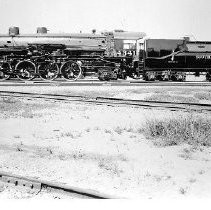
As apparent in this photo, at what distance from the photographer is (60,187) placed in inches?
182

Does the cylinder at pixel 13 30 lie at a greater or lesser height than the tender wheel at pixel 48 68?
greater

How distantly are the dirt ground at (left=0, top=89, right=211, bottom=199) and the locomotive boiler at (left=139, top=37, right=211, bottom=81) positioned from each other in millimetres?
11264

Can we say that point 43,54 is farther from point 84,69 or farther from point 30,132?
point 30,132

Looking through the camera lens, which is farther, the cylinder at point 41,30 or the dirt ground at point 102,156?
the cylinder at point 41,30

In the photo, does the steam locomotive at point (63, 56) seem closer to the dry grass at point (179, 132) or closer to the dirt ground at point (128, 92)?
the dirt ground at point (128, 92)

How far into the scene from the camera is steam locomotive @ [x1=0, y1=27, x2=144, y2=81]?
20.7 m

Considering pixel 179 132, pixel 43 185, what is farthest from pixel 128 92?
pixel 43 185

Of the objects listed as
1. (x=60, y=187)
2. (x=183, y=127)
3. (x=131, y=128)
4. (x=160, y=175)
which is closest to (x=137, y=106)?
(x=131, y=128)

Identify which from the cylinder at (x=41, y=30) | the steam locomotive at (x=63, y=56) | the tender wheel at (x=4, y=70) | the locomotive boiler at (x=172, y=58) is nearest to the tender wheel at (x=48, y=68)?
the steam locomotive at (x=63, y=56)

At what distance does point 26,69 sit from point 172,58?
876 cm

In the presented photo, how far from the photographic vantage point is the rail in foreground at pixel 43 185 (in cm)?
437

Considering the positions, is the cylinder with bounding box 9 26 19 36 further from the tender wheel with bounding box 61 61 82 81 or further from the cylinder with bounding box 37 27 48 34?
the tender wheel with bounding box 61 61 82 81

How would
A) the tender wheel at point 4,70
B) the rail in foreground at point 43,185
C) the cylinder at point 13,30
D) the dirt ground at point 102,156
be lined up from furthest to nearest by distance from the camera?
the cylinder at point 13,30
the tender wheel at point 4,70
the dirt ground at point 102,156
the rail in foreground at point 43,185

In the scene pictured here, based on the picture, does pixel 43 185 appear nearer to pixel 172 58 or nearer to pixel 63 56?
pixel 63 56
